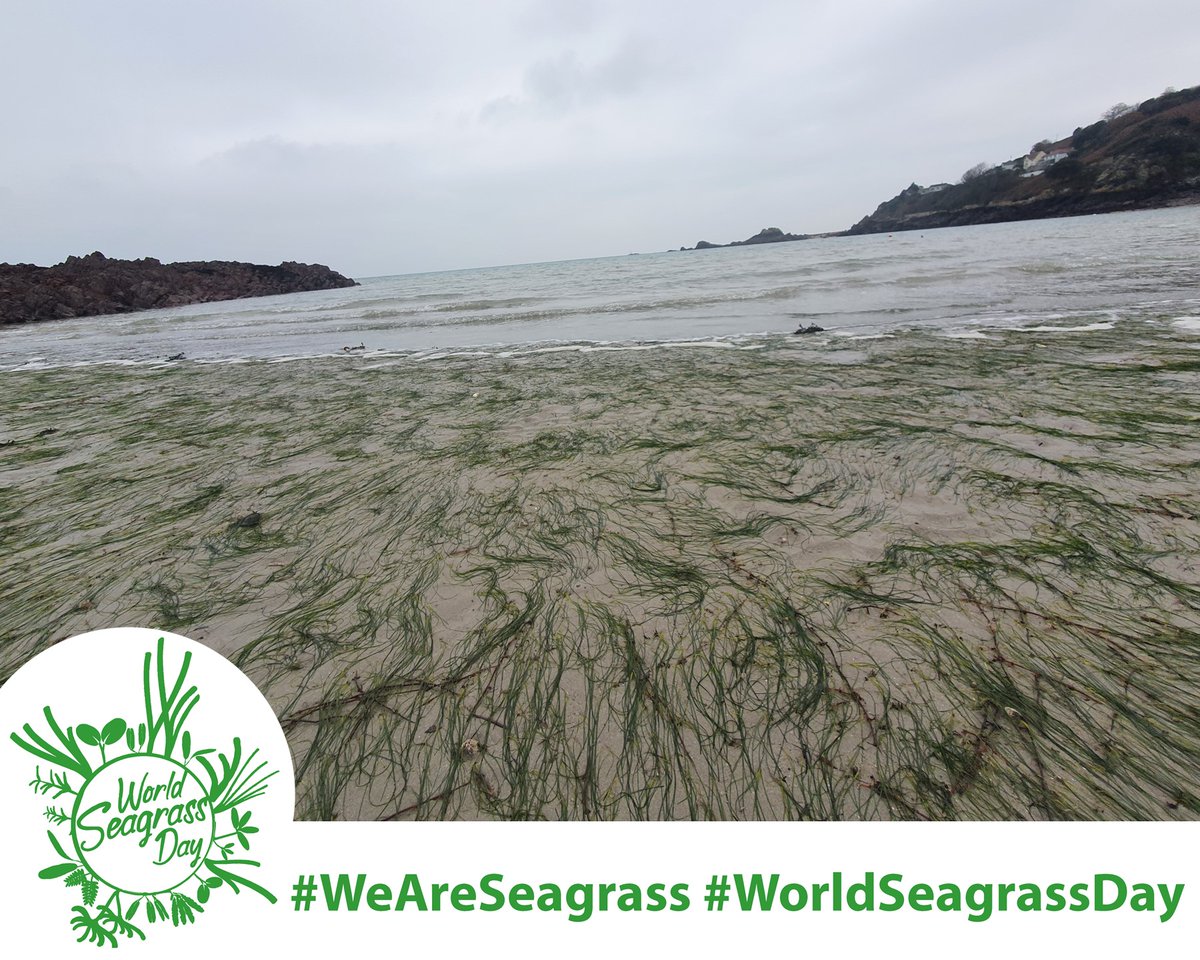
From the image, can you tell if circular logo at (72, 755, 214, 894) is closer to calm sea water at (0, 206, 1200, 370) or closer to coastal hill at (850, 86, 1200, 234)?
calm sea water at (0, 206, 1200, 370)

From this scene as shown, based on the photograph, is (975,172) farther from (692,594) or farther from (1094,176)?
(692,594)

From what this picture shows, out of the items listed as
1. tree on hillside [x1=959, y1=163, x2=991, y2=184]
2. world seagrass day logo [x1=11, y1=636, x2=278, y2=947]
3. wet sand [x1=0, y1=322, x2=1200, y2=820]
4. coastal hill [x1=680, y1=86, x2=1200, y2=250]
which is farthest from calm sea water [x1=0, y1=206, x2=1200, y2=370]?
tree on hillside [x1=959, y1=163, x2=991, y2=184]

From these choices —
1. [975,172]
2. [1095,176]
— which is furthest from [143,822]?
[975,172]

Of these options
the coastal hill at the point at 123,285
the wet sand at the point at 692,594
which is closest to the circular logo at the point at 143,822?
the wet sand at the point at 692,594

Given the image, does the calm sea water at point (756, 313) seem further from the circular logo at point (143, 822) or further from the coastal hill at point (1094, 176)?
the coastal hill at point (1094, 176)

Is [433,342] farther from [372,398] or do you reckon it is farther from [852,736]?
[852,736]

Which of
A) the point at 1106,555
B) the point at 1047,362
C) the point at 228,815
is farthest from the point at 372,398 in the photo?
the point at 1047,362
